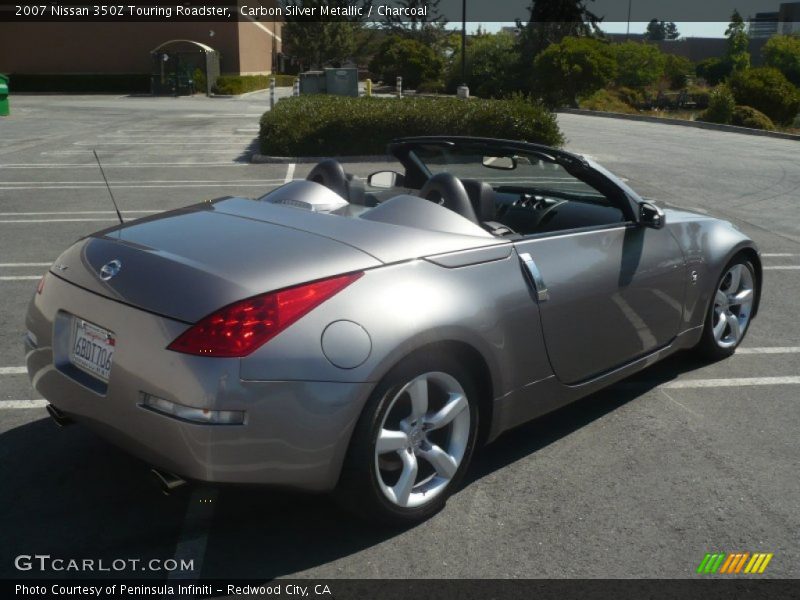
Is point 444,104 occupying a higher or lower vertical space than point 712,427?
higher

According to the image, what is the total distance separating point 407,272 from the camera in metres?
3.31

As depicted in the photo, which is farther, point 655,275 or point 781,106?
point 781,106

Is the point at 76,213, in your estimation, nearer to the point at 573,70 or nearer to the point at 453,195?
the point at 453,195

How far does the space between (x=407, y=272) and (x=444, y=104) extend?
53.1 ft

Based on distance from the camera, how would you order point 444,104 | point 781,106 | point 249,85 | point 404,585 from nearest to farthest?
point 404,585 → point 444,104 → point 781,106 → point 249,85

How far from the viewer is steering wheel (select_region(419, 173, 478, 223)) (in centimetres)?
392

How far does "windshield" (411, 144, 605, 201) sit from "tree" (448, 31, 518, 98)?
44.2 m

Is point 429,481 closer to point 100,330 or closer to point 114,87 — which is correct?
point 100,330

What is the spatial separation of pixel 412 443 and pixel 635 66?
50.9 metres

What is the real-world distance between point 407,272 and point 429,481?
853 millimetres

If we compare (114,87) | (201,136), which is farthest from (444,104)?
(114,87)

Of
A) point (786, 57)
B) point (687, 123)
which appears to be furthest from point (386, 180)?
point (786, 57)

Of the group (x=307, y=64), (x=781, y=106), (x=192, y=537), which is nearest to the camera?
(x=192, y=537)

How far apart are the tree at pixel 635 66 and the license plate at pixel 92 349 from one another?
165 ft
